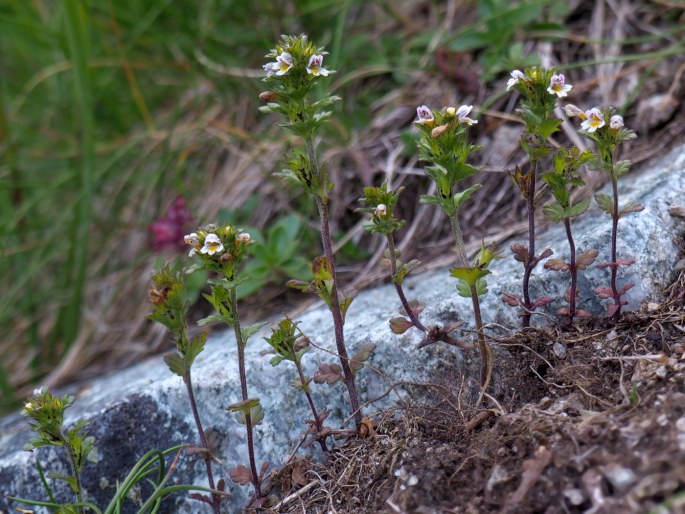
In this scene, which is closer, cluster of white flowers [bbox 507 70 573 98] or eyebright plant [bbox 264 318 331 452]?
cluster of white flowers [bbox 507 70 573 98]

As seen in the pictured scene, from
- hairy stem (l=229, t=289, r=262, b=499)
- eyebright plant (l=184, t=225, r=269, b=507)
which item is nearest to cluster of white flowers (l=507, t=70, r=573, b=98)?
eyebright plant (l=184, t=225, r=269, b=507)

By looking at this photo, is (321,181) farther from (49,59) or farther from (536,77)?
(49,59)

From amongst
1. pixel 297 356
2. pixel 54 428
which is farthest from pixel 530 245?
pixel 54 428

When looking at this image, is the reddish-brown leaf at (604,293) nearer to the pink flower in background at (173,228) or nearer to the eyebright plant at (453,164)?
the eyebright plant at (453,164)

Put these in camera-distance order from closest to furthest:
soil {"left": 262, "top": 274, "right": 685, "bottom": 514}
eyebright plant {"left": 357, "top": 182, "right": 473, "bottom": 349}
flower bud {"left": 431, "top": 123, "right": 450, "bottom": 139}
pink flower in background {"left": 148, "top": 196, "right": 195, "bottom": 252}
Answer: soil {"left": 262, "top": 274, "right": 685, "bottom": 514}
flower bud {"left": 431, "top": 123, "right": 450, "bottom": 139}
eyebright plant {"left": 357, "top": 182, "right": 473, "bottom": 349}
pink flower in background {"left": 148, "top": 196, "right": 195, "bottom": 252}

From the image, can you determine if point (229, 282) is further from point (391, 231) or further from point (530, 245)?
point (530, 245)

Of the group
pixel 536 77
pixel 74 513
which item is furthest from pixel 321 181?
pixel 74 513

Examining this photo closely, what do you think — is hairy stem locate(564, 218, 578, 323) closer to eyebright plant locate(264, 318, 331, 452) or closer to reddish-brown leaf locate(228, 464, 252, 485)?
eyebright plant locate(264, 318, 331, 452)
